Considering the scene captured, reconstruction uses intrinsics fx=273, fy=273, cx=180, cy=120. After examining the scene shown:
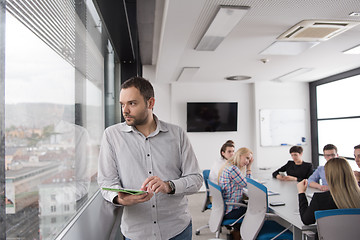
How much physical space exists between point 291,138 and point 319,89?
4.91 ft

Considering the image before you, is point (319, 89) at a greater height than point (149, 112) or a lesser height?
greater

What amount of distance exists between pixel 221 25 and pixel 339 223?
229 centimetres

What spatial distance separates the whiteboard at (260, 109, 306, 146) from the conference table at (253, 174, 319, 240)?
2.68 m

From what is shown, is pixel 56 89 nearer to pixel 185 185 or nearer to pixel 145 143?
pixel 145 143

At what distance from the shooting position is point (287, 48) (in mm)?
4207

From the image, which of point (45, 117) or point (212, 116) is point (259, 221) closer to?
point (45, 117)

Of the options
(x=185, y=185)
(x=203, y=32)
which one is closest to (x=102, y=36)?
(x=203, y=32)

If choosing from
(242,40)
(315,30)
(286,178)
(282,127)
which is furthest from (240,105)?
(315,30)

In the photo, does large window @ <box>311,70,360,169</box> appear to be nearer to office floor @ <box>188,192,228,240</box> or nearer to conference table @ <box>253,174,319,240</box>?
conference table @ <box>253,174,319,240</box>

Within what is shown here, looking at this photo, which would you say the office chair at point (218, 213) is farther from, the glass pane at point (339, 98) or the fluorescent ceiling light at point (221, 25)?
the glass pane at point (339, 98)

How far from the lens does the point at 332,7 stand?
2.81 meters

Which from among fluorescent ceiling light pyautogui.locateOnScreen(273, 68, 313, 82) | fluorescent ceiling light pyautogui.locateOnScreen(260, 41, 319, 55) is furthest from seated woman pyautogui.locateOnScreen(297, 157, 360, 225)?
fluorescent ceiling light pyautogui.locateOnScreen(273, 68, 313, 82)

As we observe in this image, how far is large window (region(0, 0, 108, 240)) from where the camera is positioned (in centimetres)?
91

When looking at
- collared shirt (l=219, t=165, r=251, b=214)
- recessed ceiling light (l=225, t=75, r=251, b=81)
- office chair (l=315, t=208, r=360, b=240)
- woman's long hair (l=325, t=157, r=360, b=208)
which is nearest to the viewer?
office chair (l=315, t=208, r=360, b=240)
